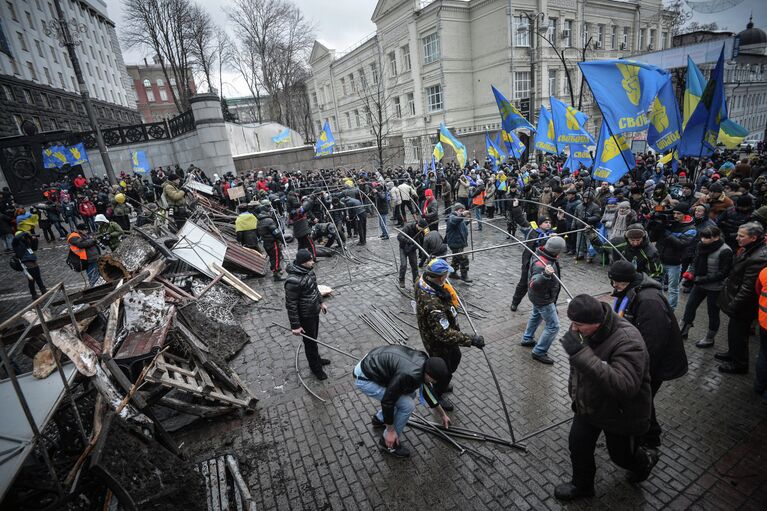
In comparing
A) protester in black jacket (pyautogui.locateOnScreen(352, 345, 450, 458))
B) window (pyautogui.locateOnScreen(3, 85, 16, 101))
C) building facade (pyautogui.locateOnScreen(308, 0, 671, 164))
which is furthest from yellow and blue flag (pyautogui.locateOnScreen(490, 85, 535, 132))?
window (pyautogui.locateOnScreen(3, 85, 16, 101))

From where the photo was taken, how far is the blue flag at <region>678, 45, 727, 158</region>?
8.27 metres

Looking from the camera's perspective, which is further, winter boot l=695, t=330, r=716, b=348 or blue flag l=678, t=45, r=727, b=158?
blue flag l=678, t=45, r=727, b=158

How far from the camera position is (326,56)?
47.1 meters

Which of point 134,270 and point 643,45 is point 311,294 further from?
point 643,45

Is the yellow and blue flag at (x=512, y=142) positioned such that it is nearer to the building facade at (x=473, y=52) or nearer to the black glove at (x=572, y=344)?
the black glove at (x=572, y=344)

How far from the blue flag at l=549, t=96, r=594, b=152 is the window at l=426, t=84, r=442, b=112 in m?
24.4

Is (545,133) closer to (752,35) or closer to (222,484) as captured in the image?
(222,484)

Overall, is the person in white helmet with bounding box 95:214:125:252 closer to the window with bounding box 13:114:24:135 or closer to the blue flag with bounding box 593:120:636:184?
the blue flag with bounding box 593:120:636:184

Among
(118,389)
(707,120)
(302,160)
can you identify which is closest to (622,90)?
(707,120)

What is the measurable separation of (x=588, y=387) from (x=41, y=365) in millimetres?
5145

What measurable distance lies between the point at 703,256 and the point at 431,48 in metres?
33.5

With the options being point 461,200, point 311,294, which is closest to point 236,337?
point 311,294

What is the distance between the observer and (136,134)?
26.0 meters

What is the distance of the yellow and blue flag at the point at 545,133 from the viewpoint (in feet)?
40.9
